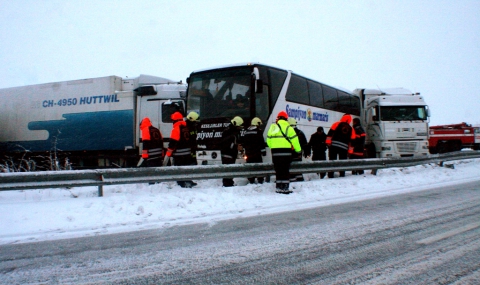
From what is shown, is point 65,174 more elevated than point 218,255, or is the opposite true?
point 65,174

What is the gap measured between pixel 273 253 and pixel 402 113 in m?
14.2

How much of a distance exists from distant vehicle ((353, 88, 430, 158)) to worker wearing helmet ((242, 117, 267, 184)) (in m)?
9.06

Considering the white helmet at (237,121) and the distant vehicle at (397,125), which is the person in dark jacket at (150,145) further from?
the distant vehicle at (397,125)

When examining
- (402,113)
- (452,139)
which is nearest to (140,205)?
(402,113)

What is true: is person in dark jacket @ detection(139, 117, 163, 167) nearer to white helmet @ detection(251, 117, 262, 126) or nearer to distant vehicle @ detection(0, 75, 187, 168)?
white helmet @ detection(251, 117, 262, 126)

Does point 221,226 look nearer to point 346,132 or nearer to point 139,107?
point 346,132

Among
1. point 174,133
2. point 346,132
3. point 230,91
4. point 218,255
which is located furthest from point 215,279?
point 346,132

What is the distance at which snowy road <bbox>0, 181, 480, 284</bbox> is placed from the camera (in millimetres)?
2766

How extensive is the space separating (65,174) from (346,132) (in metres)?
7.55

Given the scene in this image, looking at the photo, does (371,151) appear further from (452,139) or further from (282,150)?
(452,139)

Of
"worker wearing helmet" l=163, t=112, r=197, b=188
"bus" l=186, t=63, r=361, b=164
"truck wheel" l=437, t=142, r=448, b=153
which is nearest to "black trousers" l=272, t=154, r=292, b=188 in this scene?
"bus" l=186, t=63, r=361, b=164

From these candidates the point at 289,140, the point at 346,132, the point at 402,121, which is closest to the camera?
the point at 289,140

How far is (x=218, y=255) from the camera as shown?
10.9ft

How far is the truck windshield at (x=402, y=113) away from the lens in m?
15.1
